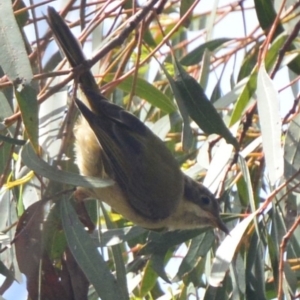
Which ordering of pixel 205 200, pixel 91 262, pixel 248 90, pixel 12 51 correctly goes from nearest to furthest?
pixel 12 51 → pixel 91 262 → pixel 248 90 → pixel 205 200

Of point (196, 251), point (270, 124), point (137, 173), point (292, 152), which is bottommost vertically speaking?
point (196, 251)

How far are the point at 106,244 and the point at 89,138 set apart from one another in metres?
0.82

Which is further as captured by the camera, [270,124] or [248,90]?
[248,90]

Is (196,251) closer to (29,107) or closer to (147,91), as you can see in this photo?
(147,91)

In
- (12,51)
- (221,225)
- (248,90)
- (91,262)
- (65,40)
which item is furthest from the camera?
(221,225)

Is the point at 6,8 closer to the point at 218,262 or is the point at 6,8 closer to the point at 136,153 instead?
the point at 218,262

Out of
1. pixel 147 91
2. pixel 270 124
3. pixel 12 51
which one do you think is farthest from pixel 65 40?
pixel 270 124

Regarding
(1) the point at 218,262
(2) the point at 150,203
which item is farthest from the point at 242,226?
(2) the point at 150,203

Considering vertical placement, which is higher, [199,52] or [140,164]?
[199,52]

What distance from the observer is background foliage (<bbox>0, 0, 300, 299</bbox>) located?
2.40 metres

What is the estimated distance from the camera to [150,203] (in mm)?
3576

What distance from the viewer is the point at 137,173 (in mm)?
3555

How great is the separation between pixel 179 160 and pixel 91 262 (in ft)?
3.36

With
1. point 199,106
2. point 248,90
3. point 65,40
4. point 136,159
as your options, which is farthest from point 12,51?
point 136,159
